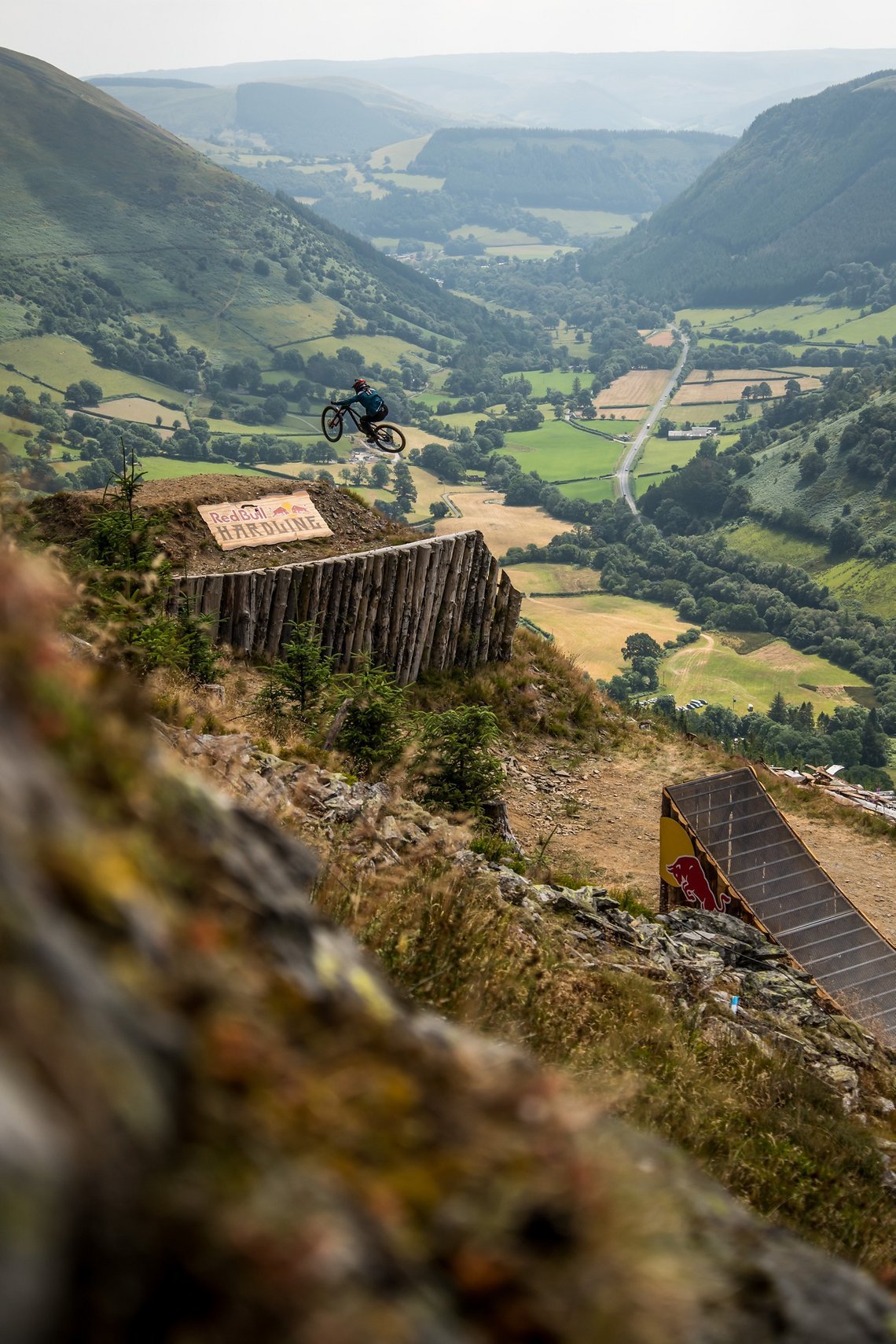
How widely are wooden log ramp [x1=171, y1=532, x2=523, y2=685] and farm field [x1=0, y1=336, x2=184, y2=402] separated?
379 ft

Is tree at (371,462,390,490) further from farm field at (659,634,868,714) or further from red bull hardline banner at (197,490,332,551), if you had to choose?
red bull hardline banner at (197,490,332,551)

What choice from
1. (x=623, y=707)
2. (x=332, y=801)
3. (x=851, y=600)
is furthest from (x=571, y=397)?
(x=332, y=801)

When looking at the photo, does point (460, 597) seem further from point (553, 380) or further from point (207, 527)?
point (553, 380)

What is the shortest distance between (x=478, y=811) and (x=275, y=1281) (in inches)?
430

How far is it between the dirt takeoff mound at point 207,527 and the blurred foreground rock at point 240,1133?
14171 mm

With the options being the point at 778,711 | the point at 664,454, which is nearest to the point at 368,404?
the point at 778,711

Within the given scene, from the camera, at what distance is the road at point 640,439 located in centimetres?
12525

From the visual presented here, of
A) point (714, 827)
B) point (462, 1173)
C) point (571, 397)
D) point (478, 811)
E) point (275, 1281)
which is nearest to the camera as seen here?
point (275, 1281)

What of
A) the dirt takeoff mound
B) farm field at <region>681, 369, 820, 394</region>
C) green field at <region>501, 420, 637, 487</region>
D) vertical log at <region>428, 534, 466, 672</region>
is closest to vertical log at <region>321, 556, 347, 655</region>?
the dirt takeoff mound

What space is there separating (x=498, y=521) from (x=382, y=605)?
315 ft

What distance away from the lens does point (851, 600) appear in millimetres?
92625

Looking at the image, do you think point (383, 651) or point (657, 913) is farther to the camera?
point (383, 651)

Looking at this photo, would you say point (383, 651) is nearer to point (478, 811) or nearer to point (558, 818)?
point (558, 818)

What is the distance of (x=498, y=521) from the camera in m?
113
